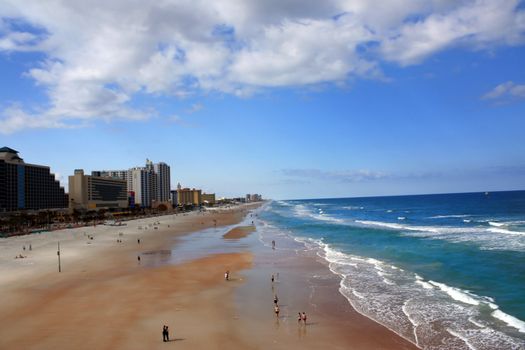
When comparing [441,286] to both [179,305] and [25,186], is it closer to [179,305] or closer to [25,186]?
[179,305]

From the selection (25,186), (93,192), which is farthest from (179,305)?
(93,192)

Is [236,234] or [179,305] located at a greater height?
[236,234]

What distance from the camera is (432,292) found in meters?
24.1

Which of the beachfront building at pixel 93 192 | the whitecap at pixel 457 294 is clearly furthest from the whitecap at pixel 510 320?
the beachfront building at pixel 93 192

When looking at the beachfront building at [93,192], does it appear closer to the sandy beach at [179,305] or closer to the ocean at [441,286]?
the sandy beach at [179,305]

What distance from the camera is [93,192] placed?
16350cm

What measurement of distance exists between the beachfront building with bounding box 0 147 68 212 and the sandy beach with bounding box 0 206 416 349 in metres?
93.0

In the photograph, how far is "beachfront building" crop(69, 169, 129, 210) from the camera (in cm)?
15750

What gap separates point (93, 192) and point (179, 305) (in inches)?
5998

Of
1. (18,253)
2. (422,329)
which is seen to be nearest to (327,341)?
(422,329)

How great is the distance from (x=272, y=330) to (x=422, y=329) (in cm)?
605

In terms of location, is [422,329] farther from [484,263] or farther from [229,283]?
[484,263]

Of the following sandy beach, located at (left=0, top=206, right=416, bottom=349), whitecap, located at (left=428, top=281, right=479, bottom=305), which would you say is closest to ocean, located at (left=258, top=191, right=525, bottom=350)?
whitecap, located at (left=428, top=281, right=479, bottom=305)

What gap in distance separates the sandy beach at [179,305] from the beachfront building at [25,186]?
3661 inches
